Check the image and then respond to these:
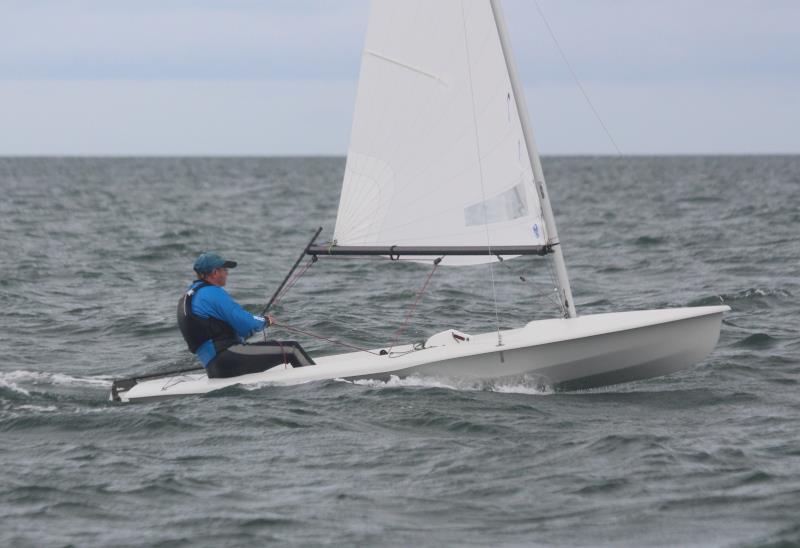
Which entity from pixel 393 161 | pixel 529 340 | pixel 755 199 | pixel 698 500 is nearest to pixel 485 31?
pixel 393 161

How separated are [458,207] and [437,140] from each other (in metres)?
0.59

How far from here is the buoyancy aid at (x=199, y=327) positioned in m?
9.33

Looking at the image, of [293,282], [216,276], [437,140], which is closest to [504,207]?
[437,140]

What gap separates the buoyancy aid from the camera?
30.6 feet

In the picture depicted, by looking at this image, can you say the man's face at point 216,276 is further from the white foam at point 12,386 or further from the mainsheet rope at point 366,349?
the white foam at point 12,386

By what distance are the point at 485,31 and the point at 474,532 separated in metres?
4.83

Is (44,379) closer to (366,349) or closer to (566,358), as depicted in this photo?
(366,349)

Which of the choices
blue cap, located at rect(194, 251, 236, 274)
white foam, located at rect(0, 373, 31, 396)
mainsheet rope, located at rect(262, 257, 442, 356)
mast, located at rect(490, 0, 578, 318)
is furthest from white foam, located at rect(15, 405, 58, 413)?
mast, located at rect(490, 0, 578, 318)

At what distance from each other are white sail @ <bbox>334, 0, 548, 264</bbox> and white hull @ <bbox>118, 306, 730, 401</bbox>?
0.90 meters

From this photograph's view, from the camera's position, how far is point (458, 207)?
9.90 meters

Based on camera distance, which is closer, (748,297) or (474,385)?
(474,385)

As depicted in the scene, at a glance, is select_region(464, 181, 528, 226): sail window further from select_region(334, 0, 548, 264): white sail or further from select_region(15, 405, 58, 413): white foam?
select_region(15, 405, 58, 413): white foam

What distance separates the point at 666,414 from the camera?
28.6 ft

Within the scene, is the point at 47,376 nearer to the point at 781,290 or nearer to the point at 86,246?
the point at 781,290
